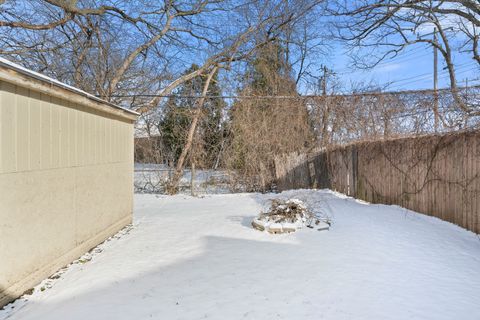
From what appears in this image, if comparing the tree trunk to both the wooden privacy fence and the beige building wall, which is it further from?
the beige building wall

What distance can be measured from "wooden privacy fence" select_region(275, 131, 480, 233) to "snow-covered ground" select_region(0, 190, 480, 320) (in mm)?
358

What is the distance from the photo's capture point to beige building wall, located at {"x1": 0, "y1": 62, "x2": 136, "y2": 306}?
2.77 metres

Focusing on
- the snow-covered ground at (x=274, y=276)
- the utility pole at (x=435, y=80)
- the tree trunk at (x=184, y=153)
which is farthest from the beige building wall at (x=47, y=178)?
the utility pole at (x=435, y=80)

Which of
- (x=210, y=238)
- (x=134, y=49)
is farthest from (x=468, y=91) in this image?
(x=134, y=49)

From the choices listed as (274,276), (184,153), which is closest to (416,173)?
(274,276)

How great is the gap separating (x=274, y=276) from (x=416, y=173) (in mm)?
4148

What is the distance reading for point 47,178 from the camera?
3369 mm

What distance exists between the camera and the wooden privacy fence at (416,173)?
4871 mm

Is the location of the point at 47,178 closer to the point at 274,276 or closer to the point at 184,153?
the point at 274,276

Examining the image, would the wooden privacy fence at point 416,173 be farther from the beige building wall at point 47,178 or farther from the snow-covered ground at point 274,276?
the beige building wall at point 47,178

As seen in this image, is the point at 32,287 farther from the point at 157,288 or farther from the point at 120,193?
the point at 120,193

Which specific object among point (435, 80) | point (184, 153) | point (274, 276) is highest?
point (435, 80)

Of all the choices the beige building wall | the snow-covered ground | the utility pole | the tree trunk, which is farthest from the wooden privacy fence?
the beige building wall

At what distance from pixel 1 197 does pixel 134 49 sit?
1021 centimetres
